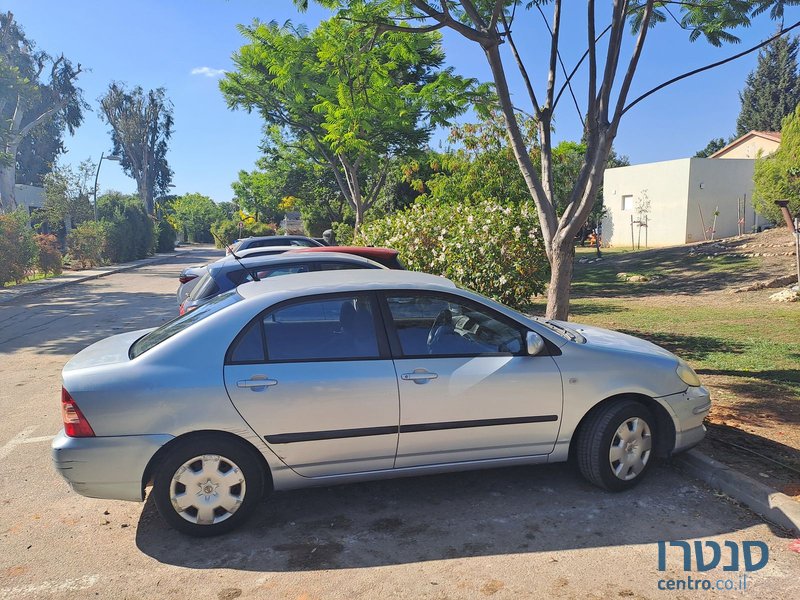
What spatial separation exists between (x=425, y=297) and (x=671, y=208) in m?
33.4

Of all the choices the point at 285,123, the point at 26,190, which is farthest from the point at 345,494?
the point at 26,190

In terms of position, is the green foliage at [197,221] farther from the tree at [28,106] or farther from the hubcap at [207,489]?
the hubcap at [207,489]

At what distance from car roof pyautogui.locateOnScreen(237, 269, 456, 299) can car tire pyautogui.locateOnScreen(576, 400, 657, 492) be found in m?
1.35

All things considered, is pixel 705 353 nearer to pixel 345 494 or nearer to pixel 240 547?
pixel 345 494

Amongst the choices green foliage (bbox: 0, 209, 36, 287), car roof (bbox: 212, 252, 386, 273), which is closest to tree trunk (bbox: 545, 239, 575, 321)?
car roof (bbox: 212, 252, 386, 273)

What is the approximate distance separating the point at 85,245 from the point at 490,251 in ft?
78.9

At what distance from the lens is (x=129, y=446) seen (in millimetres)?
3430

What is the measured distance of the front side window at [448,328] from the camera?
3.90m

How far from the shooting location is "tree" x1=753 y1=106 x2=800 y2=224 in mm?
17516

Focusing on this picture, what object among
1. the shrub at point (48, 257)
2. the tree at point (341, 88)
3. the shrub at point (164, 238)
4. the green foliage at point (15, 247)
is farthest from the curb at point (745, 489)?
the shrub at point (164, 238)

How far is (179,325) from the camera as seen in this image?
4039 mm

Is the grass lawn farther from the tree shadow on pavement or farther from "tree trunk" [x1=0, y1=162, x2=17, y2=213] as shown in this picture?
the tree shadow on pavement

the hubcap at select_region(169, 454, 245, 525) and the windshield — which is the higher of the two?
the windshield

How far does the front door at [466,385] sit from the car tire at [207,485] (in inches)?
37.0
